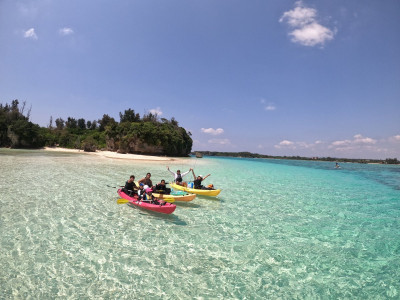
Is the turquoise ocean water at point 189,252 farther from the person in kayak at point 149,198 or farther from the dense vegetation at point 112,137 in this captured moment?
the dense vegetation at point 112,137

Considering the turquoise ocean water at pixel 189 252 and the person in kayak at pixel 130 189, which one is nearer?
the turquoise ocean water at pixel 189 252

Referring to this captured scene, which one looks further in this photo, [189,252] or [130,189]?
[130,189]

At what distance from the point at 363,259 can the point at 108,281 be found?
738 cm

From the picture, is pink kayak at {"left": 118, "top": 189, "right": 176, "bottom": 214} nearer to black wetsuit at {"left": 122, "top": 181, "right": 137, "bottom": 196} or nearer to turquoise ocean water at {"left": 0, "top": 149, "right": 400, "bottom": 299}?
turquoise ocean water at {"left": 0, "top": 149, "right": 400, "bottom": 299}

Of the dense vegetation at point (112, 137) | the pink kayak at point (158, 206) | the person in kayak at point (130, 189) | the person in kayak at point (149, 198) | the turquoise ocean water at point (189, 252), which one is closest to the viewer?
the turquoise ocean water at point (189, 252)

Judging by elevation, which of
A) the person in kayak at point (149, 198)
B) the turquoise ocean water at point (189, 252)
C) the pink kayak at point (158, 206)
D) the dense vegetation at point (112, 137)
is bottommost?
the turquoise ocean water at point (189, 252)

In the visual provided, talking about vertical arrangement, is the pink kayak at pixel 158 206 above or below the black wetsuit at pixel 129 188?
below

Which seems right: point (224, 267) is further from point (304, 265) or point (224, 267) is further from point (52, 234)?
point (52, 234)

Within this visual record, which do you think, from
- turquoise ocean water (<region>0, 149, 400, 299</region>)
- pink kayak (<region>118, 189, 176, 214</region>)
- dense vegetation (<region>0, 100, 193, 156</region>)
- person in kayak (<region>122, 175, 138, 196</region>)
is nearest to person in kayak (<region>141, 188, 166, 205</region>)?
pink kayak (<region>118, 189, 176, 214</region>)

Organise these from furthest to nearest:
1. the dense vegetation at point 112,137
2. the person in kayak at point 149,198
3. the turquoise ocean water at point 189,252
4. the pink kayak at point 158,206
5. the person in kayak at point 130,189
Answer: the dense vegetation at point 112,137 → the person in kayak at point 130,189 → the person in kayak at point 149,198 → the pink kayak at point 158,206 → the turquoise ocean water at point 189,252

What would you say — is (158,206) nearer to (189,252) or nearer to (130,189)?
(130,189)

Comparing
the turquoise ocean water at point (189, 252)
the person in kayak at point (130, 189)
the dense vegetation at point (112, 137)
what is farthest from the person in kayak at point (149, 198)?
the dense vegetation at point (112, 137)

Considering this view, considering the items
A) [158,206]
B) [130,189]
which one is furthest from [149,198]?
[130,189]

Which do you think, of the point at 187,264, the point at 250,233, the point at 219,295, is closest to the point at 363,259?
the point at 250,233
